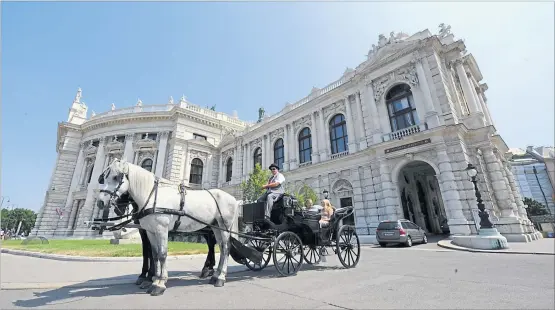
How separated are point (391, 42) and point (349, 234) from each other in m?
17.7

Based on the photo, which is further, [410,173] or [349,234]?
[410,173]

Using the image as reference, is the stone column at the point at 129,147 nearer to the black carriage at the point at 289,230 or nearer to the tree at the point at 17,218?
the black carriage at the point at 289,230

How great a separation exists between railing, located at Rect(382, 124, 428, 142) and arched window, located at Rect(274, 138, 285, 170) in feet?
35.1

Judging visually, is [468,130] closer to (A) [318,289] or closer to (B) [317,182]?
(B) [317,182]

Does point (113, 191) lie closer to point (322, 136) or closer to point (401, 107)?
point (401, 107)

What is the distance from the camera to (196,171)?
3142cm

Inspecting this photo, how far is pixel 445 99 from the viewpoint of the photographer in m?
15.7

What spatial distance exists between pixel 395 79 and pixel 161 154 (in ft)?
88.3

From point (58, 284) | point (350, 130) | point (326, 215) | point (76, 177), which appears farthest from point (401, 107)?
point (76, 177)

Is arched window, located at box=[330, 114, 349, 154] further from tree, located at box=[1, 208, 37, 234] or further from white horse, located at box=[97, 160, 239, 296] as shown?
tree, located at box=[1, 208, 37, 234]

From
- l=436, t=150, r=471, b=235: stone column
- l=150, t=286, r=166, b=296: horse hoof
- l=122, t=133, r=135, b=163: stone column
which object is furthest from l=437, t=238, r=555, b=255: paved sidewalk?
l=122, t=133, r=135, b=163: stone column

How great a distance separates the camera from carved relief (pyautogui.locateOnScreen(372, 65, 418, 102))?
56.8ft

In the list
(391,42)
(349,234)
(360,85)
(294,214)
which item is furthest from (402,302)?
(391,42)

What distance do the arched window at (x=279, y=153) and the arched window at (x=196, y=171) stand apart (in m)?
11.3
